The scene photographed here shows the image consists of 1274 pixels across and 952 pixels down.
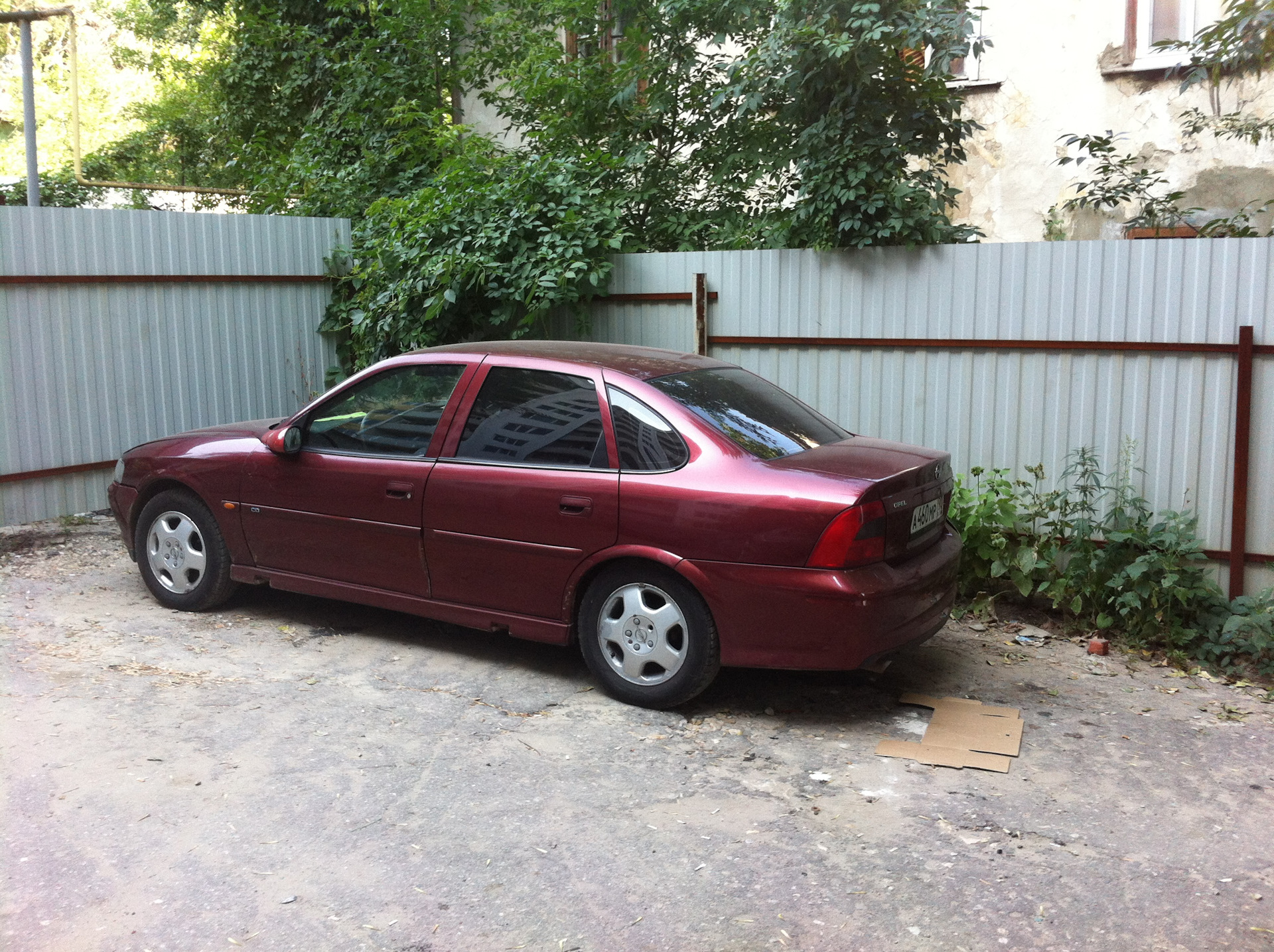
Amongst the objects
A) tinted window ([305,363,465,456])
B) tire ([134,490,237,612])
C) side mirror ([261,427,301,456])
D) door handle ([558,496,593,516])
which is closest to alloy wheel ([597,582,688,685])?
door handle ([558,496,593,516])

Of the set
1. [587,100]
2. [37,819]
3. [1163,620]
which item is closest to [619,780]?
[37,819]

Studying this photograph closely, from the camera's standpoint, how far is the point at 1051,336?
660 cm

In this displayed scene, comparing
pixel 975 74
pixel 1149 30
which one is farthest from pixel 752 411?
pixel 1149 30

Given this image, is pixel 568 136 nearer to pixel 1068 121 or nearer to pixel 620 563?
pixel 1068 121

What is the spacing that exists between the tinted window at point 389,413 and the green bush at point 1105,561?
3106mm

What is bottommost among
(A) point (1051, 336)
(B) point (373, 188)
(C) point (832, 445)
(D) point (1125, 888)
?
(D) point (1125, 888)

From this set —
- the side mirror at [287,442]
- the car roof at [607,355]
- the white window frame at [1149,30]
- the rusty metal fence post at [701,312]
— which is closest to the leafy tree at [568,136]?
the rusty metal fence post at [701,312]

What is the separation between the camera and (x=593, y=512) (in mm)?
4984

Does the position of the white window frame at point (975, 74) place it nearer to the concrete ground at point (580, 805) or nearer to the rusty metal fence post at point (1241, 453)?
the rusty metal fence post at point (1241, 453)

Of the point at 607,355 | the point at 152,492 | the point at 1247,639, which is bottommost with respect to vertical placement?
the point at 1247,639

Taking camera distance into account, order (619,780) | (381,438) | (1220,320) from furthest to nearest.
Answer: (1220,320) < (381,438) < (619,780)

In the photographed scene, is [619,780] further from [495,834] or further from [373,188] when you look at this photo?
[373,188]

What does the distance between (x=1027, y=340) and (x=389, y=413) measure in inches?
147

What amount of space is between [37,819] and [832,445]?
3570 millimetres
